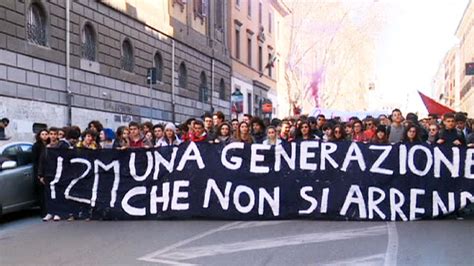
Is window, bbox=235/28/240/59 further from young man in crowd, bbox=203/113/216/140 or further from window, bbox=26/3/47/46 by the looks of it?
young man in crowd, bbox=203/113/216/140

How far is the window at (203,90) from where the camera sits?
35.9m

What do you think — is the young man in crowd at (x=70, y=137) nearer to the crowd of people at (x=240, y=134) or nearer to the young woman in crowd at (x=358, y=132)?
the crowd of people at (x=240, y=134)

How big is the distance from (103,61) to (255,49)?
2647cm

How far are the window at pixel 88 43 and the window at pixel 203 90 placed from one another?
40.6ft

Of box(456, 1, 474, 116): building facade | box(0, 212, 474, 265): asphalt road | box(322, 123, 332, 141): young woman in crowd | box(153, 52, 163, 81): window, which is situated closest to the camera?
box(0, 212, 474, 265): asphalt road

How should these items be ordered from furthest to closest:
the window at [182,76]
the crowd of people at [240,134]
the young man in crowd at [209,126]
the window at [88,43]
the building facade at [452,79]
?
the building facade at [452,79] → the window at [182,76] → the window at [88,43] → the young man in crowd at [209,126] → the crowd of people at [240,134]

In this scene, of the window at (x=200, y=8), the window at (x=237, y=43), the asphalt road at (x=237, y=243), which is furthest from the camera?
the window at (x=237, y=43)

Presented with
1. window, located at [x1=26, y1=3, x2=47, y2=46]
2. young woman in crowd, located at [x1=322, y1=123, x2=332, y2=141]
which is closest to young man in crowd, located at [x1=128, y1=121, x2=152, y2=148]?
young woman in crowd, located at [x1=322, y1=123, x2=332, y2=141]

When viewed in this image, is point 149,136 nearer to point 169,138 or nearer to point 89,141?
point 169,138

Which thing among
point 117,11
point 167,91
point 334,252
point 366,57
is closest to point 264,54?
point 366,57

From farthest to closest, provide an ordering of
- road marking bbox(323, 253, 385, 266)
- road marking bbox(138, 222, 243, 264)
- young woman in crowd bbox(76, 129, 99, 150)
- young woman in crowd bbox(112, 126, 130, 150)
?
1. young woman in crowd bbox(112, 126, 130, 150)
2. young woman in crowd bbox(76, 129, 99, 150)
3. road marking bbox(138, 222, 243, 264)
4. road marking bbox(323, 253, 385, 266)

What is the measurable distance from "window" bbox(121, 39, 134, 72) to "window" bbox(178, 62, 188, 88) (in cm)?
570

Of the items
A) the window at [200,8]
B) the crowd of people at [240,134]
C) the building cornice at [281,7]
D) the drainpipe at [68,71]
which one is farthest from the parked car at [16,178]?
the building cornice at [281,7]

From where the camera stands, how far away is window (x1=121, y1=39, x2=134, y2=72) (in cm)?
2645
